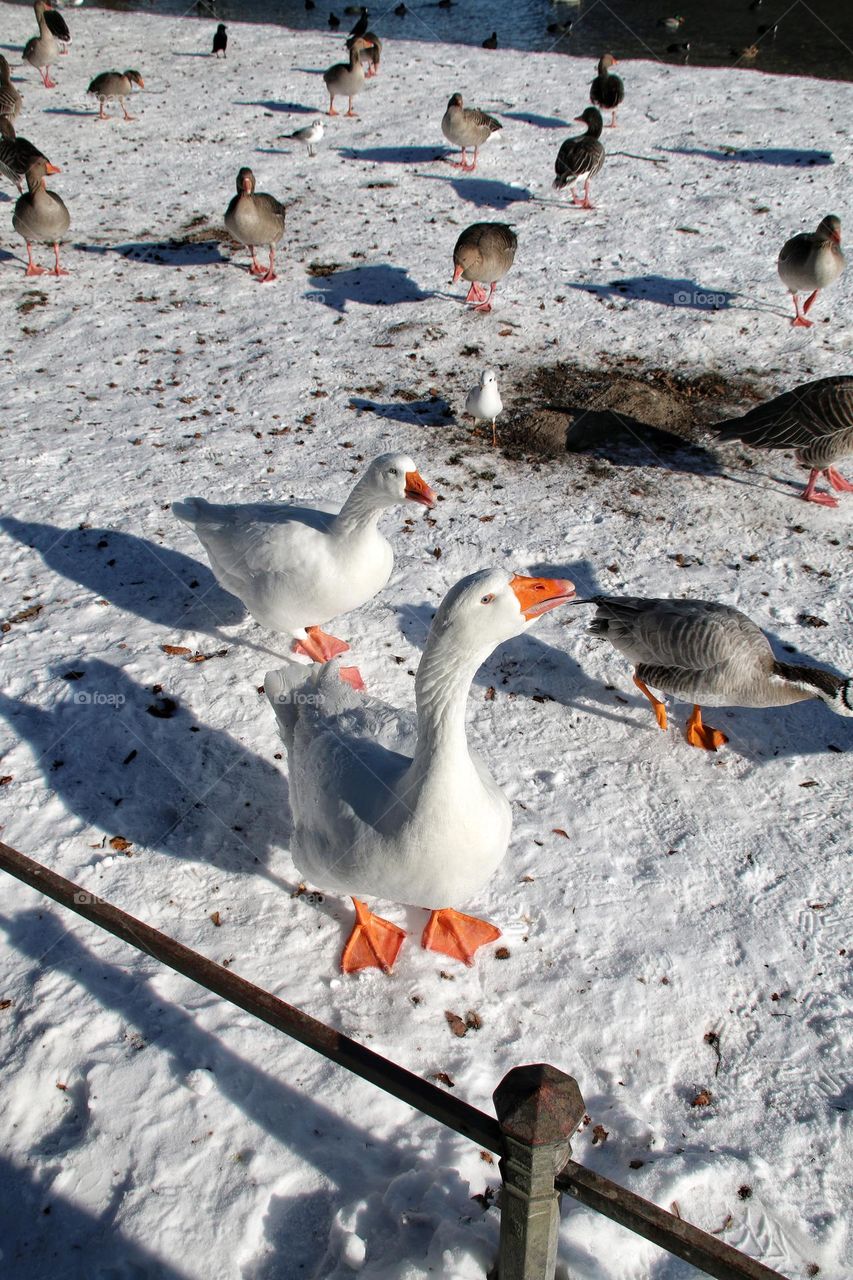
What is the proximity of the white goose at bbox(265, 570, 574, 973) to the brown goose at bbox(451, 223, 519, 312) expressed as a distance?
6170 mm

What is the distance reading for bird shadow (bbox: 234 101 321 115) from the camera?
46.4ft

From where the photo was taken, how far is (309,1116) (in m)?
3.01

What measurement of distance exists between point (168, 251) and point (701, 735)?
29.2 feet

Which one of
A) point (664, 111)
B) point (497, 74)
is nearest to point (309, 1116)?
point (664, 111)

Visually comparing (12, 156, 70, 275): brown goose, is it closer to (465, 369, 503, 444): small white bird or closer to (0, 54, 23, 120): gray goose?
(0, 54, 23, 120): gray goose

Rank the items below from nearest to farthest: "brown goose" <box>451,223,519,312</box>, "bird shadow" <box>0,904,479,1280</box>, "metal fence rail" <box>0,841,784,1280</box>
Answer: "metal fence rail" <box>0,841,784,1280</box> → "bird shadow" <box>0,904,479,1280</box> → "brown goose" <box>451,223,519,312</box>

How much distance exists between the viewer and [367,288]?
936 centimetres

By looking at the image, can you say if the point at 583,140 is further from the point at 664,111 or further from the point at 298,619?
the point at 298,619

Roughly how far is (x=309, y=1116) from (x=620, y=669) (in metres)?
3.07

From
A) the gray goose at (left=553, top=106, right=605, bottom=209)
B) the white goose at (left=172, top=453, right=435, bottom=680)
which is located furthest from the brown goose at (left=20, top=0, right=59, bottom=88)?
the white goose at (left=172, top=453, right=435, bottom=680)

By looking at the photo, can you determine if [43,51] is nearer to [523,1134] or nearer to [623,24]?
[623,24]

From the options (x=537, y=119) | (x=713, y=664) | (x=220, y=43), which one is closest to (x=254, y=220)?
(x=537, y=119)

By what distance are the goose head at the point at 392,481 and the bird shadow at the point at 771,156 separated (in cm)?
1066

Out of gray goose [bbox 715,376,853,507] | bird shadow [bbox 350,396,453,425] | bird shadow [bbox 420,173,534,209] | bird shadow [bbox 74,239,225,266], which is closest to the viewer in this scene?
gray goose [bbox 715,376,853,507]
